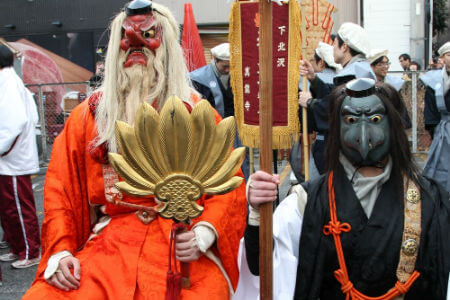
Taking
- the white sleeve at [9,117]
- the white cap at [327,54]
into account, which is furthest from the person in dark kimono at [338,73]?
the white sleeve at [9,117]

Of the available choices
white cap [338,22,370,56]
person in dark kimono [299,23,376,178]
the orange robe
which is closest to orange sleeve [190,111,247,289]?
the orange robe

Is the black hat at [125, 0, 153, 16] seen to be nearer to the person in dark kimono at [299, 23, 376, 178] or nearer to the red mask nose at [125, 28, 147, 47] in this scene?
the red mask nose at [125, 28, 147, 47]

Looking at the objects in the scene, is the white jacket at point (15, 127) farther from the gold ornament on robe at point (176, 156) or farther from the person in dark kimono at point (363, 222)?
the person in dark kimono at point (363, 222)

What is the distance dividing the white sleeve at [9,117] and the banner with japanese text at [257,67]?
2134 mm

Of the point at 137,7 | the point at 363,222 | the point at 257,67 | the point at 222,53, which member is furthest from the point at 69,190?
the point at 222,53

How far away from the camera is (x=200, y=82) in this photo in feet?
16.5

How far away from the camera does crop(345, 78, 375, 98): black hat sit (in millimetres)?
1971

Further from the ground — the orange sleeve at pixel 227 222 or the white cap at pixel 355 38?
the white cap at pixel 355 38

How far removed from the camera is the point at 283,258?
199 centimetres

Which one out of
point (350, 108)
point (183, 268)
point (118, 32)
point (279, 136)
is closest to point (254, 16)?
point (279, 136)

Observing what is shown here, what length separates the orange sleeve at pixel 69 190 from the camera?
95.0 inches

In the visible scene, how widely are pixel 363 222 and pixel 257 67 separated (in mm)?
1708

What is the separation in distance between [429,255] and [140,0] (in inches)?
66.7

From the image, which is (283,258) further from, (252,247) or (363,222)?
(363,222)
